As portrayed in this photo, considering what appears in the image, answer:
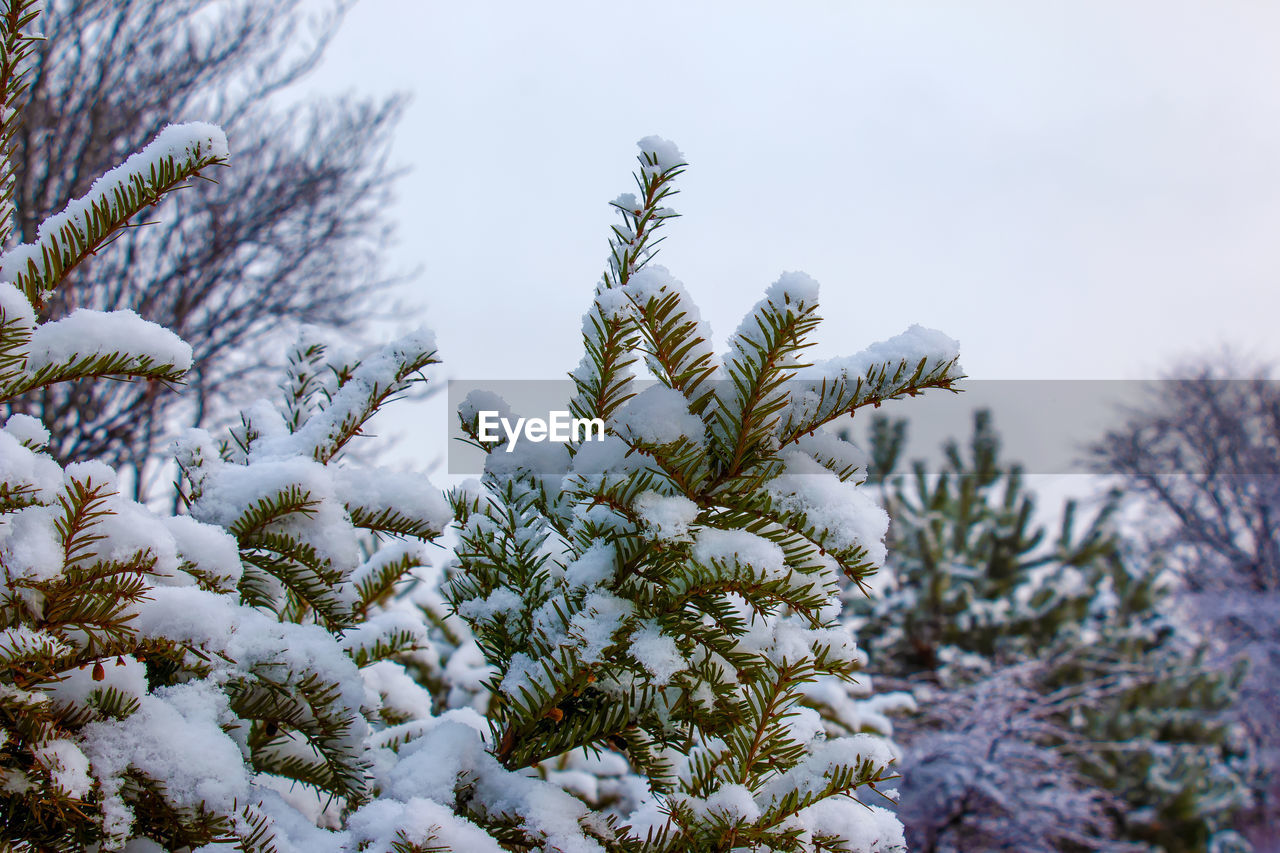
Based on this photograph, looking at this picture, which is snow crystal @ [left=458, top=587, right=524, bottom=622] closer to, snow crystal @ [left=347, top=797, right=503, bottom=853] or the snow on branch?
snow crystal @ [left=347, top=797, right=503, bottom=853]

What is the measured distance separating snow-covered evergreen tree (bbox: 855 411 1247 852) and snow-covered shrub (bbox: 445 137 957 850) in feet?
21.9

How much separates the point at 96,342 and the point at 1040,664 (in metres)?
8.26

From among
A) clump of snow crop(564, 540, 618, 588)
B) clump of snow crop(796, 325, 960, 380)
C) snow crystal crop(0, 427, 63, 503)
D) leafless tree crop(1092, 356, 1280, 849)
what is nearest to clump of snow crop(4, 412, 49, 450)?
snow crystal crop(0, 427, 63, 503)

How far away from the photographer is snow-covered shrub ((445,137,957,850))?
0.80 m

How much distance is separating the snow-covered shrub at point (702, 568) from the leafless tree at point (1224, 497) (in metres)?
12.1

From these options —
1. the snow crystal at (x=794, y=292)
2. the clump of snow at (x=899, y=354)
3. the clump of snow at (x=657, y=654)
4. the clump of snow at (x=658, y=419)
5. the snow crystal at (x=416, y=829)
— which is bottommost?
the snow crystal at (x=416, y=829)

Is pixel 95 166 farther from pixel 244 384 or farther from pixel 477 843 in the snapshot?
pixel 477 843

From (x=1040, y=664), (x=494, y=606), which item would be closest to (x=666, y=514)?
(x=494, y=606)

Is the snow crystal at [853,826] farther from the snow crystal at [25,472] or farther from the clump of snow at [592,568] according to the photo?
the snow crystal at [25,472]

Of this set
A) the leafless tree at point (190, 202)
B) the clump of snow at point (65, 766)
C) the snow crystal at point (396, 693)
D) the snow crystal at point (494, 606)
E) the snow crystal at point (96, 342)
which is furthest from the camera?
the leafless tree at point (190, 202)

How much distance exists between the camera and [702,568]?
78 centimetres

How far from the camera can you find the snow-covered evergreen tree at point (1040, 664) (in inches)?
286

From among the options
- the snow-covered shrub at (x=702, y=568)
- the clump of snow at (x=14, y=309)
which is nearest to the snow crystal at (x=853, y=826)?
the snow-covered shrub at (x=702, y=568)

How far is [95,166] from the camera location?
4516mm
